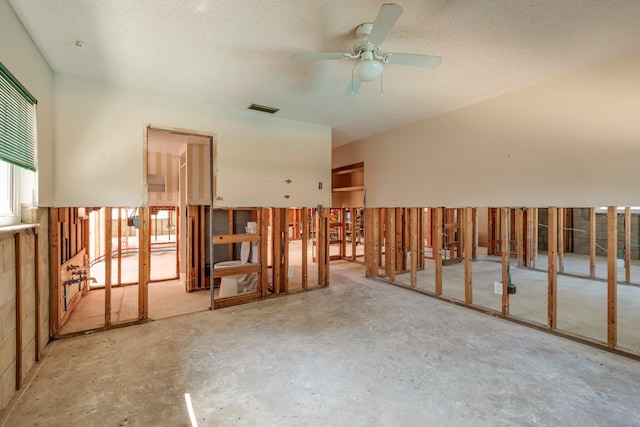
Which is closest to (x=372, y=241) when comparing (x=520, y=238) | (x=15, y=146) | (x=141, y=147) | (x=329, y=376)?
(x=329, y=376)

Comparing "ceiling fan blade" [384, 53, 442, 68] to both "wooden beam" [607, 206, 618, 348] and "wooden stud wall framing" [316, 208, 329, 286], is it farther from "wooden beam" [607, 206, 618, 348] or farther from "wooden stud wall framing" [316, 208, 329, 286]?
"wooden stud wall framing" [316, 208, 329, 286]

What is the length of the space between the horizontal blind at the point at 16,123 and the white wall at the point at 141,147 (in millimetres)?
703

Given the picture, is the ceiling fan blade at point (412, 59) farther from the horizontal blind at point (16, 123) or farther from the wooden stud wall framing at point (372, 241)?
the wooden stud wall framing at point (372, 241)

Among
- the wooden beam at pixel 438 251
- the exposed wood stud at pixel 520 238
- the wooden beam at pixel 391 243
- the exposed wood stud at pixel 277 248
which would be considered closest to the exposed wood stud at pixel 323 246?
the exposed wood stud at pixel 277 248

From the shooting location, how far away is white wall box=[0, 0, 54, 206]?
1952mm

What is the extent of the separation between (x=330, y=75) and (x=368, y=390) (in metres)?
2.96

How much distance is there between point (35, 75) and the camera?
97.0 inches

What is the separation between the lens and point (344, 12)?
207 centimetres

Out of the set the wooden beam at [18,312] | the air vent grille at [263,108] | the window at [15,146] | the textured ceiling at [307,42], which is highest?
the air vent grille at [263,108]

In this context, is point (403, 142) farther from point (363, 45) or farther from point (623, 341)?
point (623, 341)

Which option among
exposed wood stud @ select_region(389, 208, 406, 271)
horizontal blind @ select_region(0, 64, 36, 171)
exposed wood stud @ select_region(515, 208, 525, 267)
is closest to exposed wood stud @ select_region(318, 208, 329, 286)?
exposed wood stud @ select_region(389, 208, 406, 271)

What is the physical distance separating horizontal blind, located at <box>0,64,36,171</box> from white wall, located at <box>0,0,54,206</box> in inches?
5.1

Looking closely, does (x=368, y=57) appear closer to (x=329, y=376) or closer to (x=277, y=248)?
(x=329, y=376)

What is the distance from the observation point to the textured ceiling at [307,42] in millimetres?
2037
